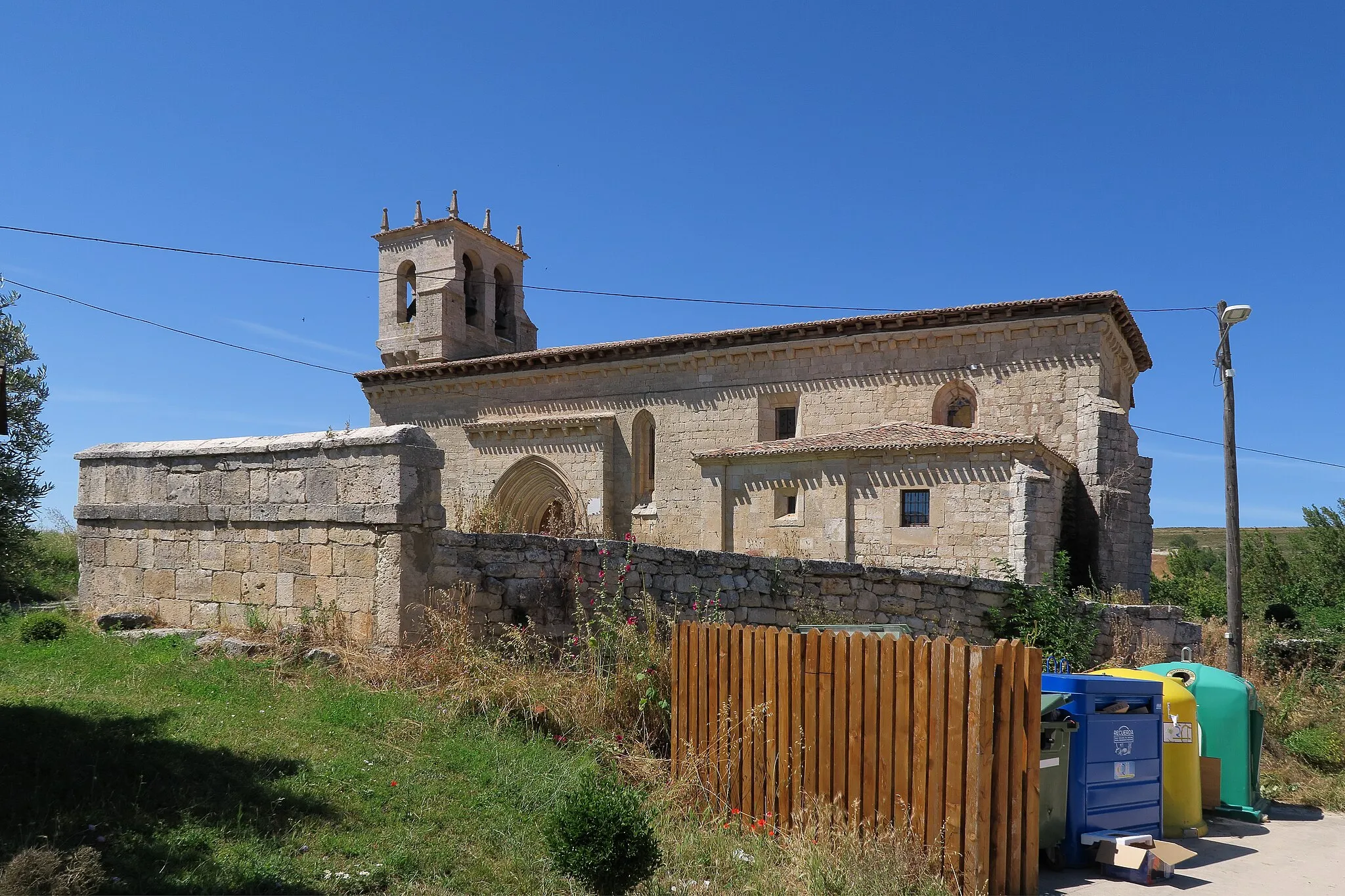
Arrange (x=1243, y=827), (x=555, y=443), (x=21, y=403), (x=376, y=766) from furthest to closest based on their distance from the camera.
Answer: (x=555, y=443)
(x=21, y=403)
(x=1243, y=827)
(x=376, y=766)

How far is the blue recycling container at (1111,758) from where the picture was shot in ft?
19.8

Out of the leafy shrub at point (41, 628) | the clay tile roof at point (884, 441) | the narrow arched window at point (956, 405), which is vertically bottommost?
the leafy shrub at point (41, 628)

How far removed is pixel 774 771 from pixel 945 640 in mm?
1616

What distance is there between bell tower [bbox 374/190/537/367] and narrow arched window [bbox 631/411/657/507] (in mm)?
7491

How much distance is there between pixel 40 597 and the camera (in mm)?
13242

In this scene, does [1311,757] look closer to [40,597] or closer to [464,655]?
[464,655]

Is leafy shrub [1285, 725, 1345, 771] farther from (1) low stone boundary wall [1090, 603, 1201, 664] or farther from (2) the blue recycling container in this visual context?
(2) the blue recycling container

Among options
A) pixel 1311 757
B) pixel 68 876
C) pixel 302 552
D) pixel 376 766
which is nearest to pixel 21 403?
pixel 302 552

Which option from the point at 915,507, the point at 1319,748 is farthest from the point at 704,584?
the point at 915,507

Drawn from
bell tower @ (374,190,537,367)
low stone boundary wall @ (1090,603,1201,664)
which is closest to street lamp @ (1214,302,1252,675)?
low stone boundary wall @ (1090,603,1201,664)

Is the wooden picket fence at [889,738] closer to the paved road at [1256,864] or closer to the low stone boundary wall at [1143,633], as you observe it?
the paved road at [1256,864]

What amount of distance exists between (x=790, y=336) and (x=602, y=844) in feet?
56.5

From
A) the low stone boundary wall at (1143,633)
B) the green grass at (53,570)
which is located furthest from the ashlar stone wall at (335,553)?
the low stone boundary wall at (1143,633)

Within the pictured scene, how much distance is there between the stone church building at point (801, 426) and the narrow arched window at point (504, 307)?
3.98 feet
